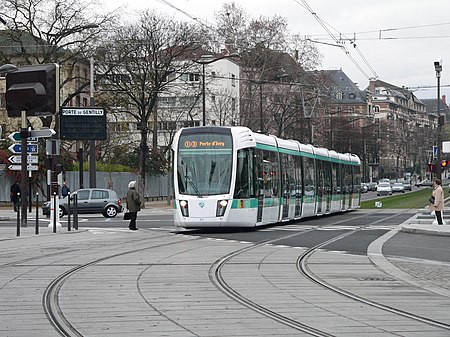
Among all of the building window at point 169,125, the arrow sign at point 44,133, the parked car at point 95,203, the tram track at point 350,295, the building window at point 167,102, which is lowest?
the tram track at point 350,295

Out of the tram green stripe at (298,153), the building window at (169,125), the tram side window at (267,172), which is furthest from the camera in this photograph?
the building window at (169,125)

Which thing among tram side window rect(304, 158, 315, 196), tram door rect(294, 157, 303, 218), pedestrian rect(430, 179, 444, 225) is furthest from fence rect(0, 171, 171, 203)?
pedestrian rect(430, 179, 444, 225)

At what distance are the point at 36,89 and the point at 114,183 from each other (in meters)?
39.3

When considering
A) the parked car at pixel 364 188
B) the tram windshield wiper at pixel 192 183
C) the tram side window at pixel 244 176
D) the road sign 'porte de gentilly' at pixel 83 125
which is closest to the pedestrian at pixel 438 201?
the tram side window at pixel 244 176

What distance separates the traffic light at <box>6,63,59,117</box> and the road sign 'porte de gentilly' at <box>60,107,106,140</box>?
56.4ft

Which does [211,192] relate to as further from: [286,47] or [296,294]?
[286,47]

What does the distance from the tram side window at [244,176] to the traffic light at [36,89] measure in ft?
19.1

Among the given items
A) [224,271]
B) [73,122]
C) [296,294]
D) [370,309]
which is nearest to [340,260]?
[224,271]

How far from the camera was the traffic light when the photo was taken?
85.5ft

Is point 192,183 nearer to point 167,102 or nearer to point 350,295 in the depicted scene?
point 350,295

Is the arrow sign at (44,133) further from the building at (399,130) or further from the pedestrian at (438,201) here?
the building at (399,130)

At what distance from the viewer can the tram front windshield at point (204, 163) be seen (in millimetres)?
26781

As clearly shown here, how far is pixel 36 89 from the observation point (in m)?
26.2

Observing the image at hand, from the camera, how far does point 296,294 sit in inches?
511
